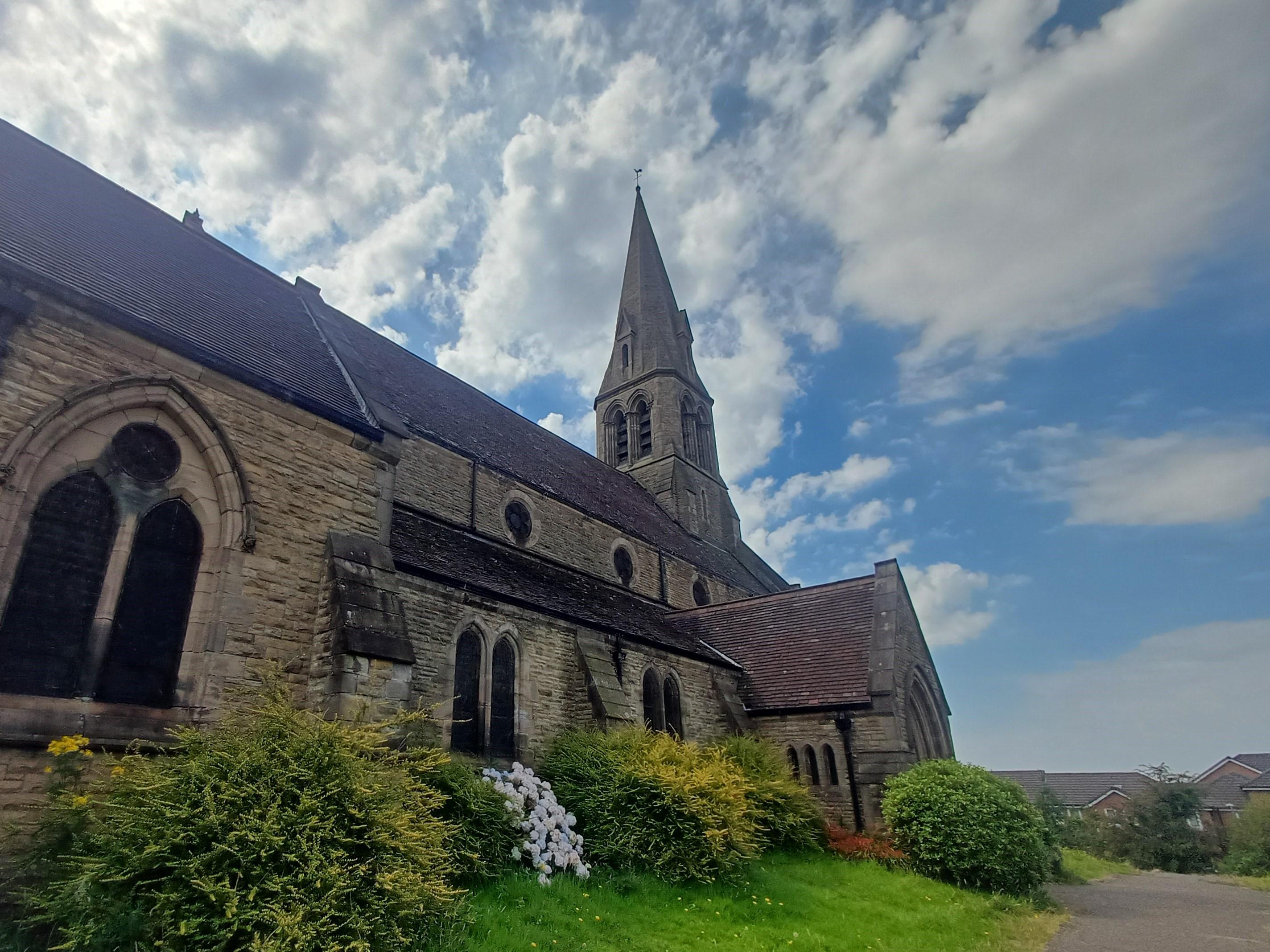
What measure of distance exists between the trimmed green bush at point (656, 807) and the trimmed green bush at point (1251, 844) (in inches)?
1025

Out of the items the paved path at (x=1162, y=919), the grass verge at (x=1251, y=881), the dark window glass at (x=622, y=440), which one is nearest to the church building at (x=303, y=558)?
the paved path at (x=1162, y=919)

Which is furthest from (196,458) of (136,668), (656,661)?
(656,661)

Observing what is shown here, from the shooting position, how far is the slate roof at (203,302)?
8711 mm

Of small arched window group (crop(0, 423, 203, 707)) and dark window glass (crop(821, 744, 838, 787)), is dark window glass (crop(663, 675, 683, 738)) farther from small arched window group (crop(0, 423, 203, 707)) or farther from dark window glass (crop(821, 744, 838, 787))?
small arched window group (crop(0, 423, 203, 707))

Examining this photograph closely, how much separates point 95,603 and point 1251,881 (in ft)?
97.6

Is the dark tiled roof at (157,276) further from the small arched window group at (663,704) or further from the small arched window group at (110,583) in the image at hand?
the small arched window group at (663,704)

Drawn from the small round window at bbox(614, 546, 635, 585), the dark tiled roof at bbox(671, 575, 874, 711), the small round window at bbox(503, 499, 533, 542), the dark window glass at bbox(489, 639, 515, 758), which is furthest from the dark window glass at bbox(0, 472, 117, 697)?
the dark tiled roof at bbox(671, 575, 874, 711)

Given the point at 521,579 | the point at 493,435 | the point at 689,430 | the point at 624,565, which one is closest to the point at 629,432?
the point at 689,430

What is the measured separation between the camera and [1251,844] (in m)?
27.3

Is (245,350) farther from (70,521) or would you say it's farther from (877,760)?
(877,760)

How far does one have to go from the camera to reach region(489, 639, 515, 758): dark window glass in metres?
12.1

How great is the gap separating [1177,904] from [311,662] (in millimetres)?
17800

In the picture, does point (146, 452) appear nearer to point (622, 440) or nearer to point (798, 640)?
point (798, 640)

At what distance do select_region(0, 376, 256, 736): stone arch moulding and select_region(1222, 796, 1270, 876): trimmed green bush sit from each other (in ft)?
110
